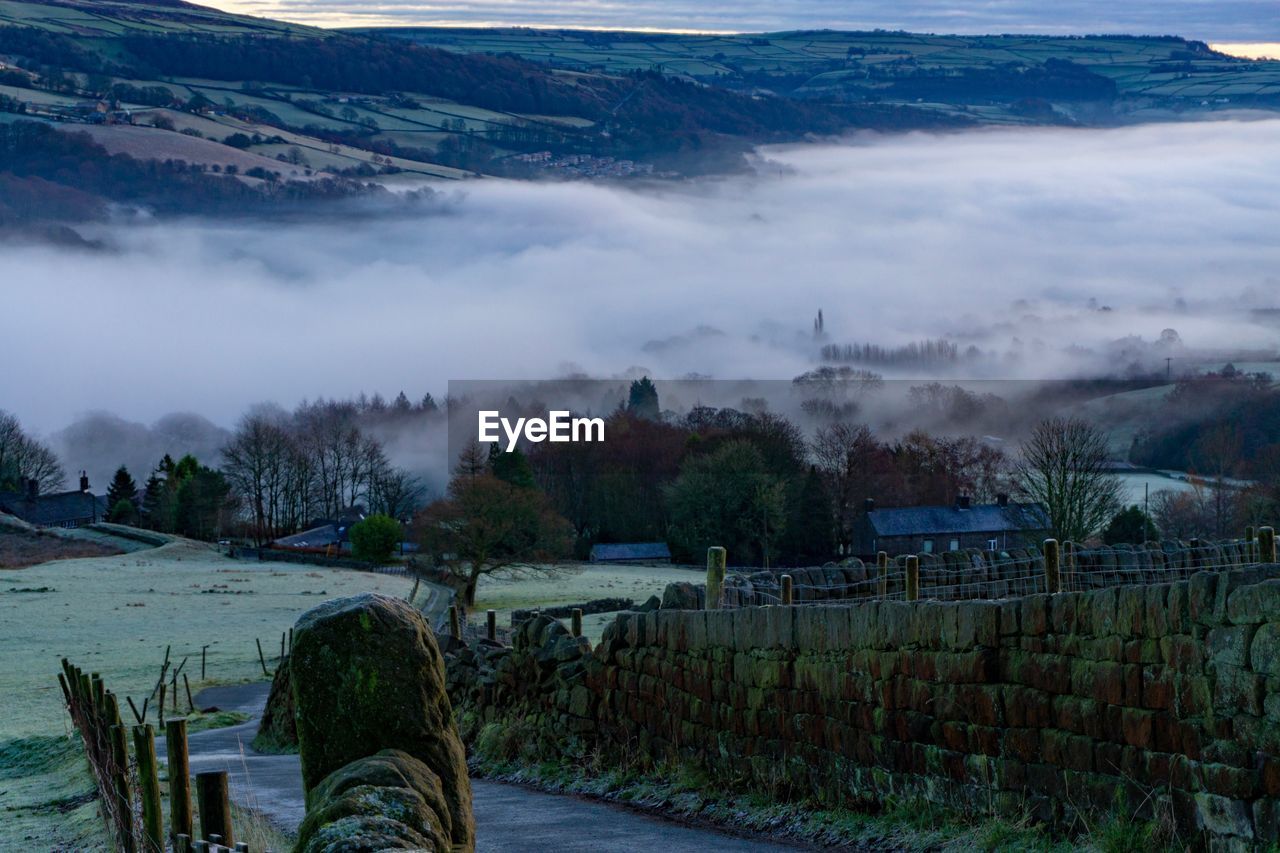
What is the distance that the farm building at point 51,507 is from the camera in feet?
476

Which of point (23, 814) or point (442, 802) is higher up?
point (442, 802)

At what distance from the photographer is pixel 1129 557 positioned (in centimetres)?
2225

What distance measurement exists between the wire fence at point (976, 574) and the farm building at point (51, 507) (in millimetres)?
130381

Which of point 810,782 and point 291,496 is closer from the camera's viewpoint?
point 810,782

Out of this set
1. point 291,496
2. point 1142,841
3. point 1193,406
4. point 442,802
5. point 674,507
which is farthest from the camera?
point 1193,406

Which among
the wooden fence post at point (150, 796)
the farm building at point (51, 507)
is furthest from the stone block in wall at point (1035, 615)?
the farm building at point (51, 507)

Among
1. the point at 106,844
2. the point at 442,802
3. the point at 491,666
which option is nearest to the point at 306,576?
the point at 491,666

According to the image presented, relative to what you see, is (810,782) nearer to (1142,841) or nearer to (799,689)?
(799,689)

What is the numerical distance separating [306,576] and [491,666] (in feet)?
222

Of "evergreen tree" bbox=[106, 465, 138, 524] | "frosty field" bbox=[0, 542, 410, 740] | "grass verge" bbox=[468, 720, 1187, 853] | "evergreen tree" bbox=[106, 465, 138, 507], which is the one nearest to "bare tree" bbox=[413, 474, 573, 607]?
"frosty field" bbox=[0, 542, 410, 740]

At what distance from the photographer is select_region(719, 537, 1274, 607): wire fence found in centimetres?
2084

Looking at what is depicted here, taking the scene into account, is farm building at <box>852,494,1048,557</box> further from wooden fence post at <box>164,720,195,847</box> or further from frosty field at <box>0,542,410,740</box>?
wooden fence post at <box>164,720,195,847</box>

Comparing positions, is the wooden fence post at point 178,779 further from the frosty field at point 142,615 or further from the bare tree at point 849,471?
the bare tree at point 849,471

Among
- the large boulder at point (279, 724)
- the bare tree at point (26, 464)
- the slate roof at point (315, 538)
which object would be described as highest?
the bare tree at point (26, 464)
